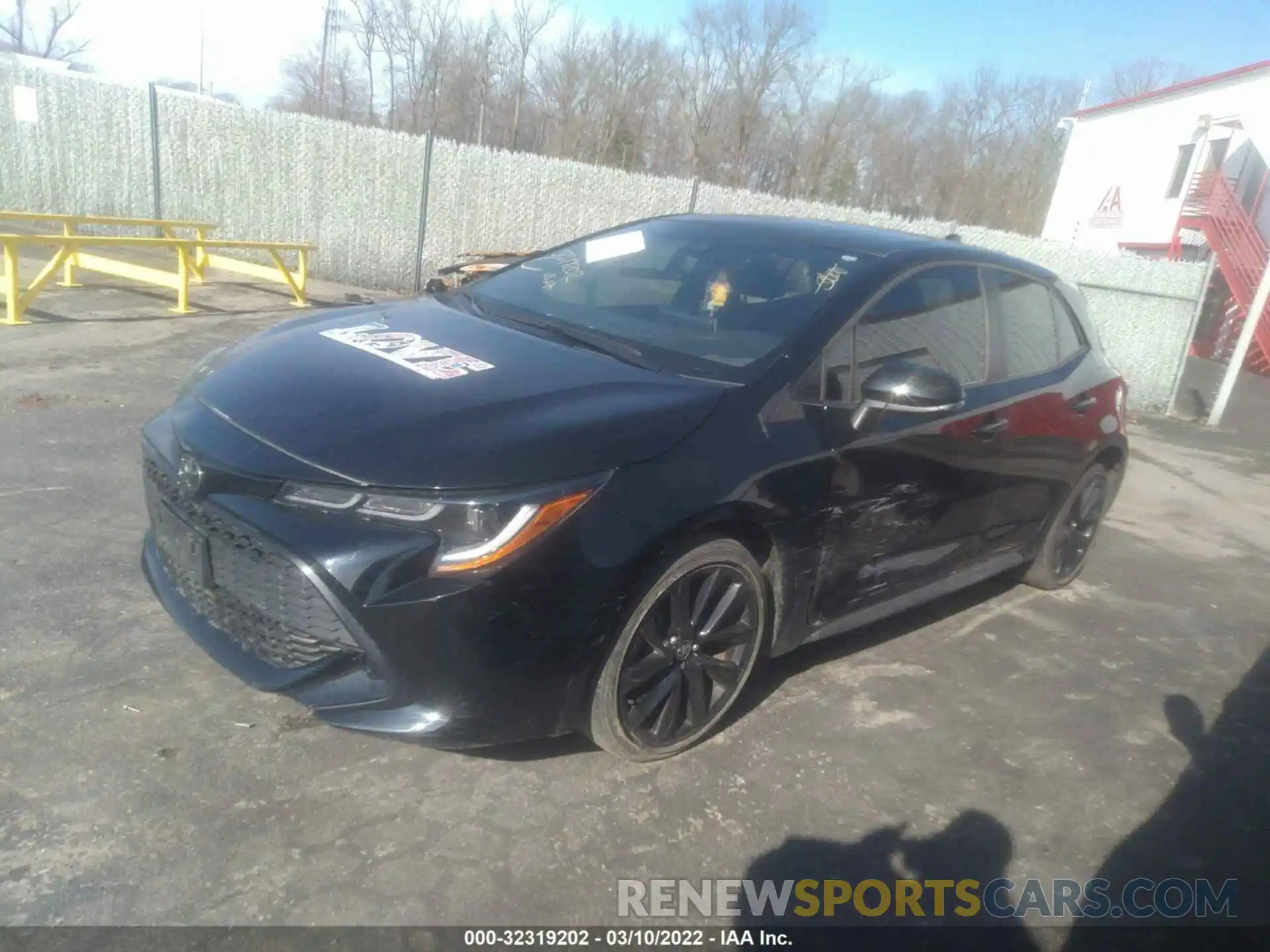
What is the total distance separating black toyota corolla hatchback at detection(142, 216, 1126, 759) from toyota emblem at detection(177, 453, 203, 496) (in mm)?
11

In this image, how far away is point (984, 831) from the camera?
3076mm

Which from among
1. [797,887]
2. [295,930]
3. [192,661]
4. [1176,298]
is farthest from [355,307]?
[1176,298]

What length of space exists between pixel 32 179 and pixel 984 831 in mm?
17919

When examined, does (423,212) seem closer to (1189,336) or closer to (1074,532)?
(1189,336)

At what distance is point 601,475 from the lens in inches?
103

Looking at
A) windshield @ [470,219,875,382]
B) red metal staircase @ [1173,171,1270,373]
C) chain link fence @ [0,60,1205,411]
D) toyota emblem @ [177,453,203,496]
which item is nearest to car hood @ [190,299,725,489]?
toyota emblem @ [177,453,203,496]

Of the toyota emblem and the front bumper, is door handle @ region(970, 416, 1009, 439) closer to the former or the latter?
the front bumper

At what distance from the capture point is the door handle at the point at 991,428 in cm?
392

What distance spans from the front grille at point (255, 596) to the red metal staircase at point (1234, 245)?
21871 millimetres

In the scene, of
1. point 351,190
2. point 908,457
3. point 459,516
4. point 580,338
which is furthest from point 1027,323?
point 351,190

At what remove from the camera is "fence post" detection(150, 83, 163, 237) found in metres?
14.4

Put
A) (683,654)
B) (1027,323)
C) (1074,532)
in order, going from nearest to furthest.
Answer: (683,654) → (1027,323) → (1074,532)

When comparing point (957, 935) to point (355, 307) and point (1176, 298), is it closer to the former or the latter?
point (355, 307)

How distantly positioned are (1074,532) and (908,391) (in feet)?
8.19
